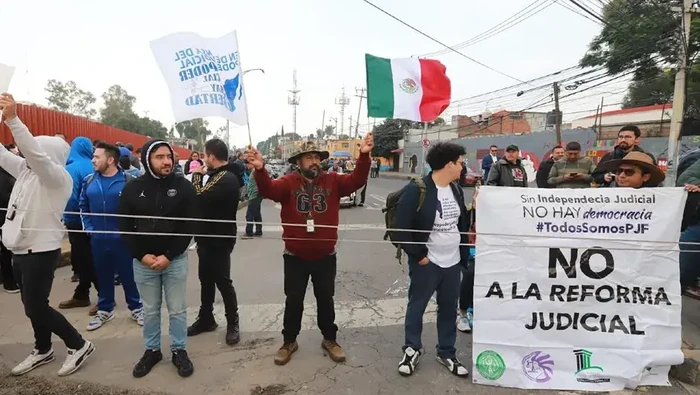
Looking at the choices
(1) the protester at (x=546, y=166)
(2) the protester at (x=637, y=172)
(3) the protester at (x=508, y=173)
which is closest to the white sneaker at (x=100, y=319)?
(3) the protester at (x=508, y=173)

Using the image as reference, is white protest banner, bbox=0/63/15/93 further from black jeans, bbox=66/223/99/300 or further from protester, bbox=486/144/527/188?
protester, bbox=486/144/527/188

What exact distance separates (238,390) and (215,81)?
247 cm

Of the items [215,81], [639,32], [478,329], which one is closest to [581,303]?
[478,329]

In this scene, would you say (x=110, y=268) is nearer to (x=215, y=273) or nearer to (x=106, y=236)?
(x=106, y=236)

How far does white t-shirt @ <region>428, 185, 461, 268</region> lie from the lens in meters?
3.15

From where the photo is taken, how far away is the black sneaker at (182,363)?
3.08m

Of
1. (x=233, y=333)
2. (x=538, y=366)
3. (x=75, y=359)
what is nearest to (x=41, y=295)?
(x=75, y=359)

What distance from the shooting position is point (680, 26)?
12.1m

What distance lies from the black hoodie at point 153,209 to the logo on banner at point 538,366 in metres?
2.68

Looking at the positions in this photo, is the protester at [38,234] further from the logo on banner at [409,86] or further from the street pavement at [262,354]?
the logo on banner at [409,86]

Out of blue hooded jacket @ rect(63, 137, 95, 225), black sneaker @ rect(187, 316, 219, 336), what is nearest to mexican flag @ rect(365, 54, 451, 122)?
black sneaker @ rect(187, 316, 219, 336)

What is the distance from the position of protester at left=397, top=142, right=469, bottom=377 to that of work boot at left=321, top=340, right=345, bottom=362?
0.49 m

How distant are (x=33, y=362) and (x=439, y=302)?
3.15 m

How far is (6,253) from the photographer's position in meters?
5.02
